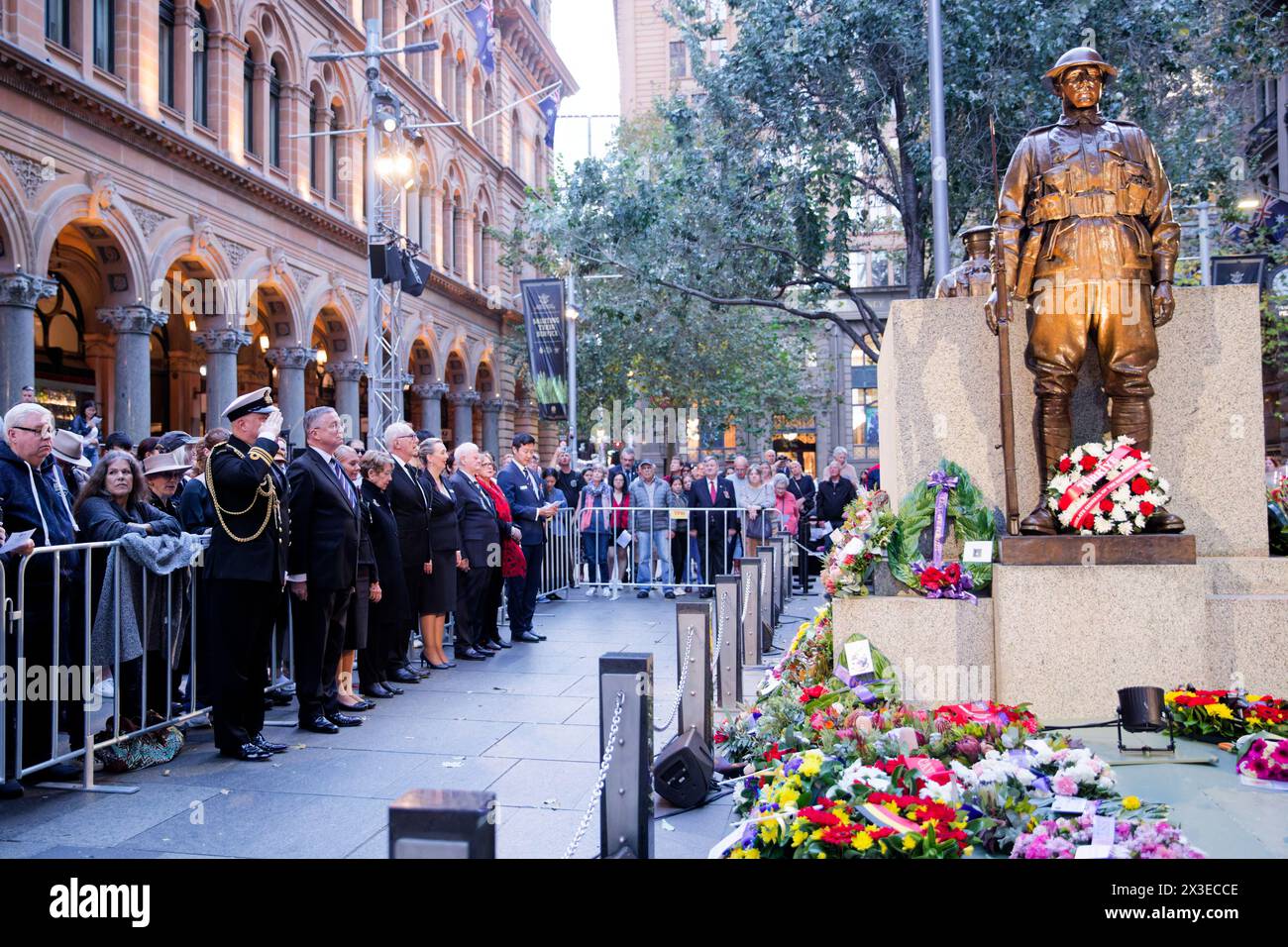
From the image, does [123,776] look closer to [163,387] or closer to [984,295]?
[984,295]

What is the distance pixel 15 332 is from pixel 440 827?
17.4 metres

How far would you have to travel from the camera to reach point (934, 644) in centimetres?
661

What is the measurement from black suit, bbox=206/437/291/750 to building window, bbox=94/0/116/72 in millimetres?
16249

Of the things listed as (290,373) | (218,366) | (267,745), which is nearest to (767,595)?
(267,745)

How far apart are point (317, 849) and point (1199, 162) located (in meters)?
19.5

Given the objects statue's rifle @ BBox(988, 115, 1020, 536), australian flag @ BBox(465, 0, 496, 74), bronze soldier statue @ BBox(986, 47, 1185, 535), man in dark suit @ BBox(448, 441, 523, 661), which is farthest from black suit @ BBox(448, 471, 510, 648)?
australian flag @ BBox(465, 0, 496, 74)

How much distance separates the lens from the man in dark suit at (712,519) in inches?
620

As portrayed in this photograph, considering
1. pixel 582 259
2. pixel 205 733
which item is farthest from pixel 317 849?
pixel 582 259

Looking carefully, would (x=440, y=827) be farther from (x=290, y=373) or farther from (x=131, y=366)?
(x=290, y=373)

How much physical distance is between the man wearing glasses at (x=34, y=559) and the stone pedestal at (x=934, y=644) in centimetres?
482

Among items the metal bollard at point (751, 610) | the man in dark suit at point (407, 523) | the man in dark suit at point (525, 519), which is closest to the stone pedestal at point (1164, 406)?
the metal bollard at point (751, 610)

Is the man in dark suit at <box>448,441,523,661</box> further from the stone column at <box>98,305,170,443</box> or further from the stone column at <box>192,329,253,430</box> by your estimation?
the stone column at <box>192,329,253,430</box>

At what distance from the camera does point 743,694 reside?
28.2 feet

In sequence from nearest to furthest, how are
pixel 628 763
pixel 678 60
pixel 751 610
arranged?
pixel 628 763, pixel 751 610, pixel 678 60
